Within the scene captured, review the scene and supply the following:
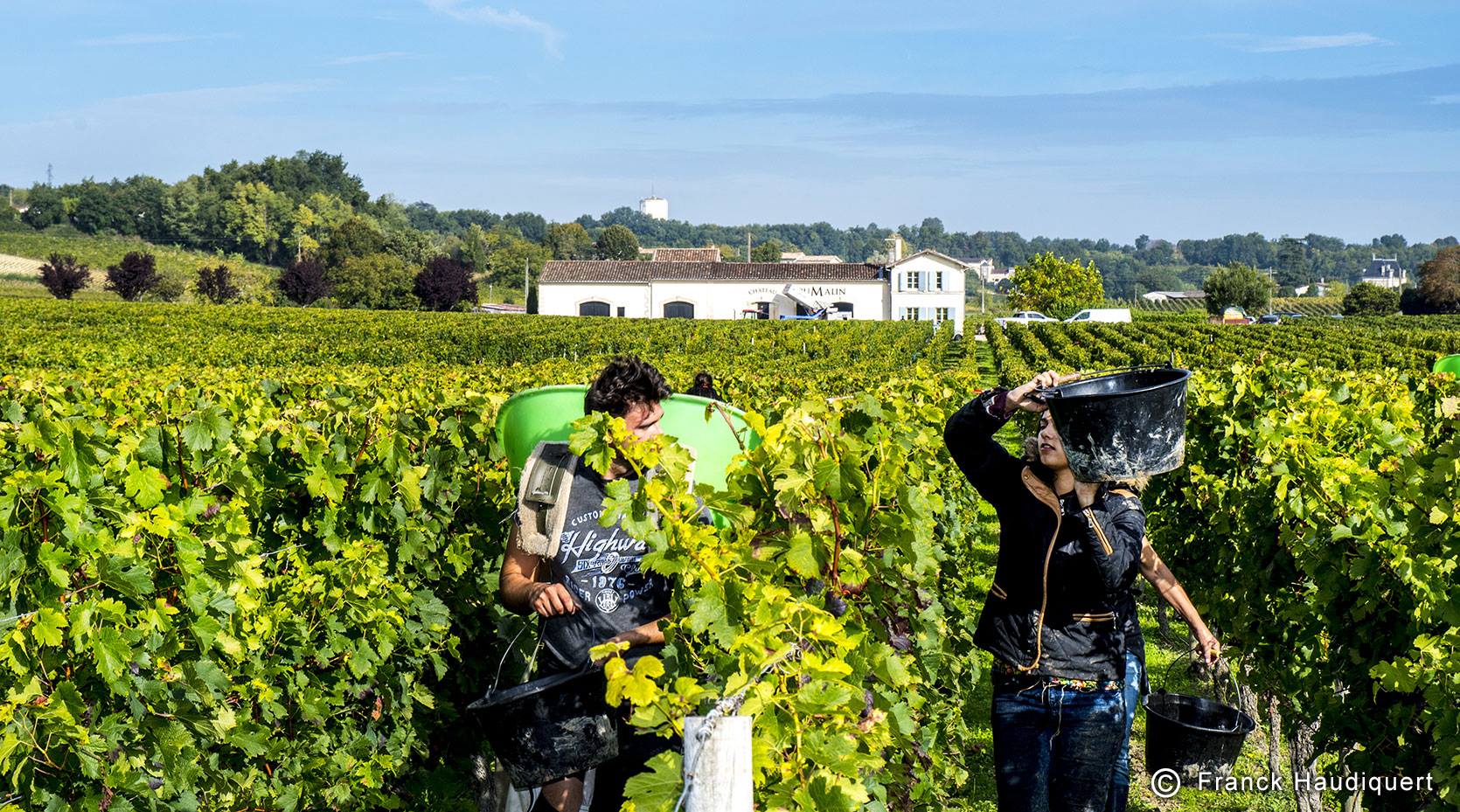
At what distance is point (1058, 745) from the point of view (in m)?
3.32

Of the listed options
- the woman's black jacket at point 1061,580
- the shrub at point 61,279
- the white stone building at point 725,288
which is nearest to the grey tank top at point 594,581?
the woman's black jacket at point 1061,580

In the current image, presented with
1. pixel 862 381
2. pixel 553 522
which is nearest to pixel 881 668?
pixel 553 522

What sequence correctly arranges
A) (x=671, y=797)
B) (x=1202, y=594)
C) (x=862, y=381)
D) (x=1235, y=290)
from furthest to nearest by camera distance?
(x=1235, y=290) → (x=862, y=381) → (x=1202, y=594) → (x=671, y=797)

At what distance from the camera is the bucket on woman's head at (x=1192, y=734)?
150 inches

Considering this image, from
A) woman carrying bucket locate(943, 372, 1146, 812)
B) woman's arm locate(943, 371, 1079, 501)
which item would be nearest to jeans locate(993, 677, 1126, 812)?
woman carrying bucket locate(943, 372, 1146, 812)

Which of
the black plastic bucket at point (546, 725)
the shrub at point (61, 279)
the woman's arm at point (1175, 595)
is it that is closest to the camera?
the black plastic bucket at point (546, 725)

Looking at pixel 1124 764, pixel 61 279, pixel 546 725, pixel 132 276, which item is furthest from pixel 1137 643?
pixel 132 276

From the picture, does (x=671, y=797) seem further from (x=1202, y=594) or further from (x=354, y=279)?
(x=354, y=279)

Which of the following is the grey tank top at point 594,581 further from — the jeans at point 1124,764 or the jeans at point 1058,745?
the jeans at point 1124,764

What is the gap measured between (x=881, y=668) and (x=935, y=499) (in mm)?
2099

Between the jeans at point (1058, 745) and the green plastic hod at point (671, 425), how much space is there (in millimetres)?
983

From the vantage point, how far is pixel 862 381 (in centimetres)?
949

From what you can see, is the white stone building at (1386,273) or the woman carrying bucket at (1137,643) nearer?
the woman carrying bucket at (1137,643)

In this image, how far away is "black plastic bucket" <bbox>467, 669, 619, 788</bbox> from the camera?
305 centimetres
